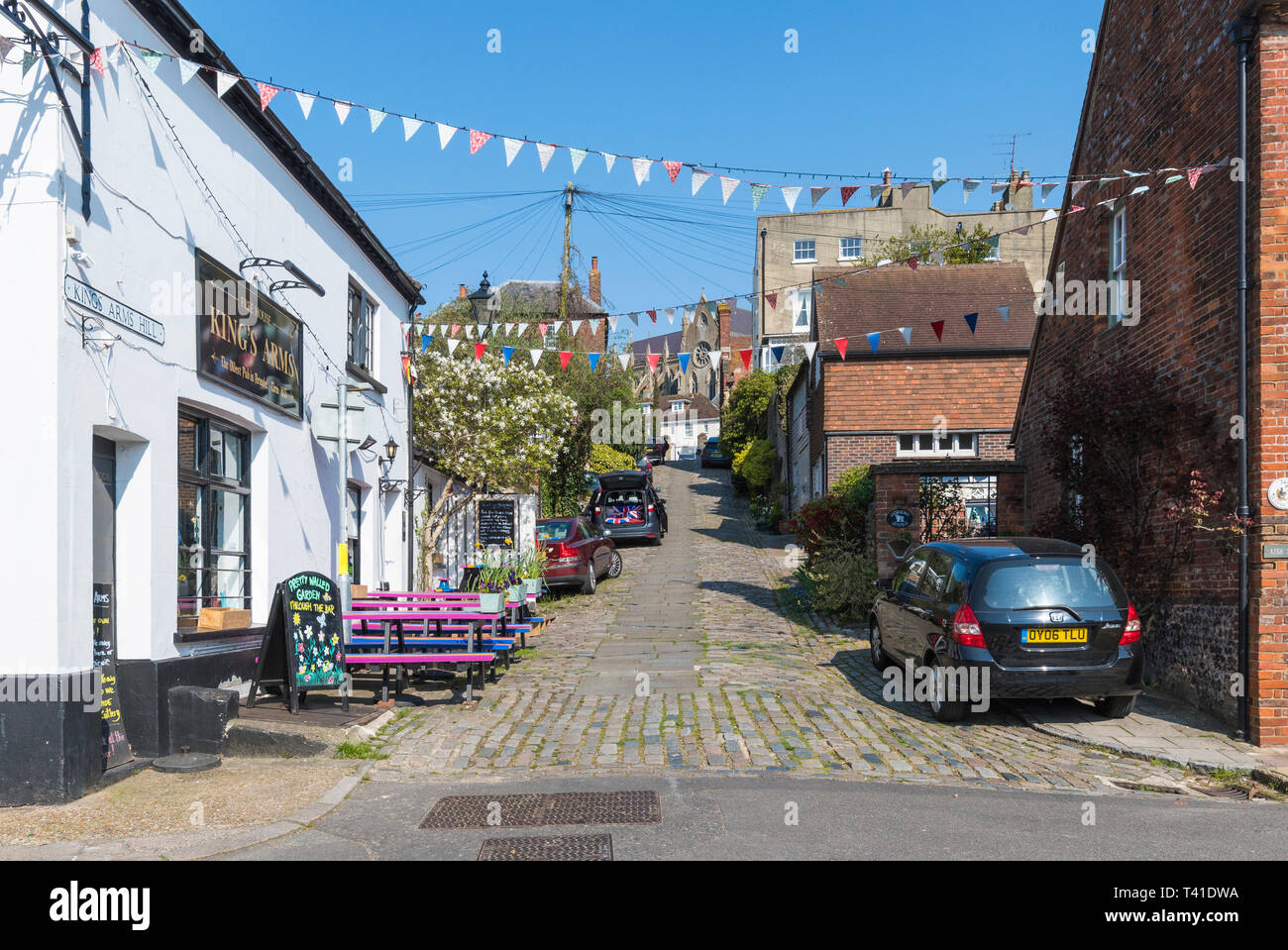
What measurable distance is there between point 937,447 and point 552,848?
19012 mm

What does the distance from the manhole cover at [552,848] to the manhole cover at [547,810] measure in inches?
12.8

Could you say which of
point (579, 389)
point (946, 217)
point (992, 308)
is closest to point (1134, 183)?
point (992, 308)

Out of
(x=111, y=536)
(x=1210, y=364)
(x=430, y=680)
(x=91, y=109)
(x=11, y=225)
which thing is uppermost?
(x=91, y=109)

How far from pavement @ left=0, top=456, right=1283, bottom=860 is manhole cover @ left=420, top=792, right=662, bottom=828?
0.17m

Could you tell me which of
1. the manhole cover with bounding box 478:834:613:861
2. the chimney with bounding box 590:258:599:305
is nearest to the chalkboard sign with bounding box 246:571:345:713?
the manhole cover with bounding box 478:834:613:861

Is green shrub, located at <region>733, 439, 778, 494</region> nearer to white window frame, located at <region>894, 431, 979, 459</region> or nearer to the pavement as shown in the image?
A: white window frame, located at <region>894, 431, 979, 459</region>

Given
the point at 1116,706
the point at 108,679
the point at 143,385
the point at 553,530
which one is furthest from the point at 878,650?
the point at 553,530

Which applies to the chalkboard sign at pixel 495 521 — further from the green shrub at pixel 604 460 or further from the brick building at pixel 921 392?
the green shrub at pixel 604 460

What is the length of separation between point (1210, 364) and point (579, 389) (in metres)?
26.9

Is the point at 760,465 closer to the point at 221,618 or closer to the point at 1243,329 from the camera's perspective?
the point at 1243,329

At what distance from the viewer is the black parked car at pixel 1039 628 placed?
8867mm

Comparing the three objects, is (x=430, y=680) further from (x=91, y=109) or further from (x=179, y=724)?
(x=91, y=109)

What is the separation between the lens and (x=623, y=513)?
2827 cm
